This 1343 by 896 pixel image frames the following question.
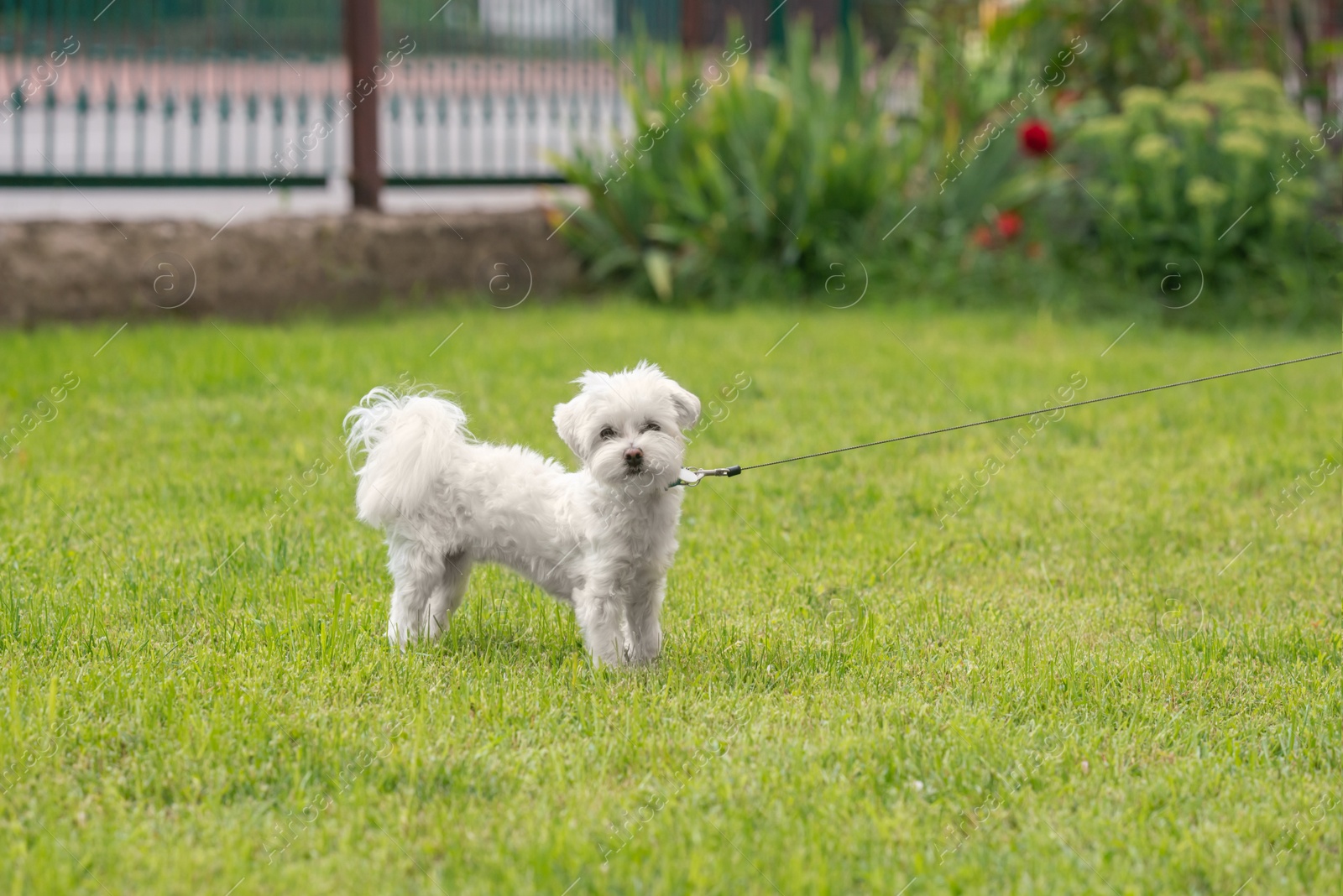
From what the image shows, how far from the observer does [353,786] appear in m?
3.15

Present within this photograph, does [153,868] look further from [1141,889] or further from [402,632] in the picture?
[1141,889]

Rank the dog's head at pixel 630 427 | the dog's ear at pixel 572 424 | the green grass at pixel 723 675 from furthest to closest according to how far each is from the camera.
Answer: the dog's ear at pixel 572 424
the dog's head at pixel 630 427
the green grass at pixel 723 675

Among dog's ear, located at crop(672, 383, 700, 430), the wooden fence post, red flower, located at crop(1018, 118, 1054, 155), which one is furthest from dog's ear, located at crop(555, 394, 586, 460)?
red flower, located at crop(1018, 118, 1054, 155)

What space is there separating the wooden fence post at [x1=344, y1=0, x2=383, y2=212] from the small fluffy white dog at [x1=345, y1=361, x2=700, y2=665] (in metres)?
5.92

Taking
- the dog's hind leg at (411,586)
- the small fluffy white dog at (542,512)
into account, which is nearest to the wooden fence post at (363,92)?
the small fluffy white dog at (542,512)

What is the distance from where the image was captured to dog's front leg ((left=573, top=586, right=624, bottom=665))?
388 centimetres

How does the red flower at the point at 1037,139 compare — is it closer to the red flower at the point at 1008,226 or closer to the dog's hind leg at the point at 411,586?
the red flower at the point at 1008,226

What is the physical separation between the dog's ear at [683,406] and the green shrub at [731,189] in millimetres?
5943

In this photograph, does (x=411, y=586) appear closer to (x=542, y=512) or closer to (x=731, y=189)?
(x=542, y=512)

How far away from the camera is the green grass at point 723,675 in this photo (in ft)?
9.58

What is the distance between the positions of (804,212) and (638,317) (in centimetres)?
157

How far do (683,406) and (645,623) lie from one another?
652mm

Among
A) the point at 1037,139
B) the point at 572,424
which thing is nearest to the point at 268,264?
the point at 1037,139

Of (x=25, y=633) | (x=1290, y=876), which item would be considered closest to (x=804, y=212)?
(x=25, y=633)
